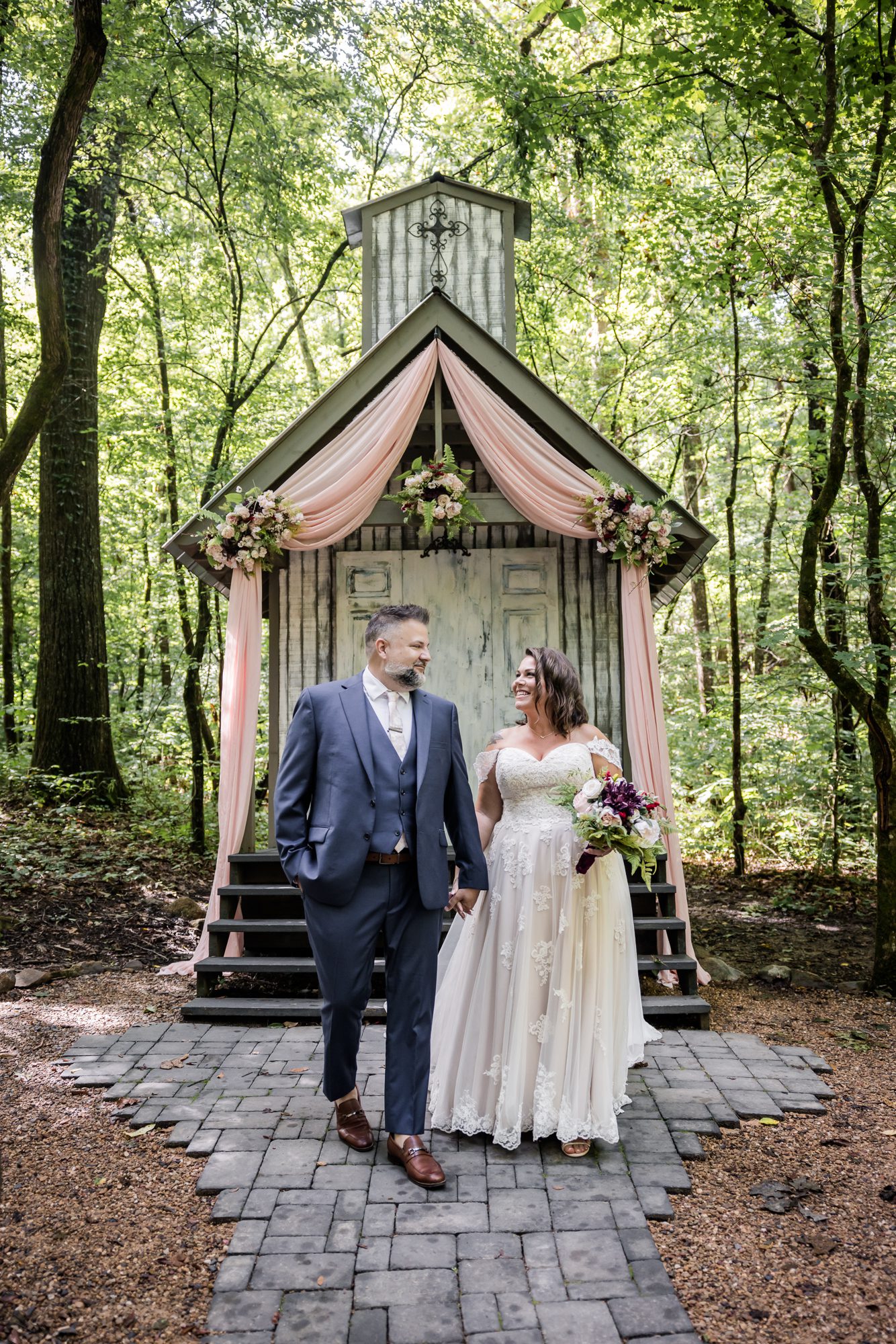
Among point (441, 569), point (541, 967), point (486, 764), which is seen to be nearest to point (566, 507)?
point (441, 569)

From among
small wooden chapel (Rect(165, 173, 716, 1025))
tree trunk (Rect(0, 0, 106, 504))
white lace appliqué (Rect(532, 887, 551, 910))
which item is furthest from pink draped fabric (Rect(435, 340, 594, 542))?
white lace appliqué (Rect(532, 887, 551, 910))

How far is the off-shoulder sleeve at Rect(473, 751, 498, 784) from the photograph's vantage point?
4156 mm

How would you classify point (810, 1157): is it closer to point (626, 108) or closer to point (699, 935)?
point (699, 935)

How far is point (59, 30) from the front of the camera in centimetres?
898

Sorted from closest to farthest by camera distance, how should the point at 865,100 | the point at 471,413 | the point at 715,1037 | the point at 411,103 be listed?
the point at 715,1037 → the point at 865,100 → the point at 471,413 → the point at 411,103

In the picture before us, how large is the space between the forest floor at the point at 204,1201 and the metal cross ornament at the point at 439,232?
267 inches

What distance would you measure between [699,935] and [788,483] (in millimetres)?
9853

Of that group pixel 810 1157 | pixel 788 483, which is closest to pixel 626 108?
pixel 788 483

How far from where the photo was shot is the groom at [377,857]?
3506mm

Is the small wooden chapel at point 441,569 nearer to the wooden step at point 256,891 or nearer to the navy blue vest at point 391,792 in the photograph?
the wooden step at point 256,891

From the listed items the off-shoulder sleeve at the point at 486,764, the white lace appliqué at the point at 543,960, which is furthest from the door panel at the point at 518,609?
the white lace appliqué at the point at 543,960

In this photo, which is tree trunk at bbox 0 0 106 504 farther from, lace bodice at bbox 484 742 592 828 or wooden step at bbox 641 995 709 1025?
wooden step at bbox 641 995 709 1025

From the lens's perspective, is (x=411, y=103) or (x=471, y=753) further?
(x=411, y=103)

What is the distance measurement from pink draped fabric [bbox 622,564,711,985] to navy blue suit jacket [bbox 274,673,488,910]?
2.76m
